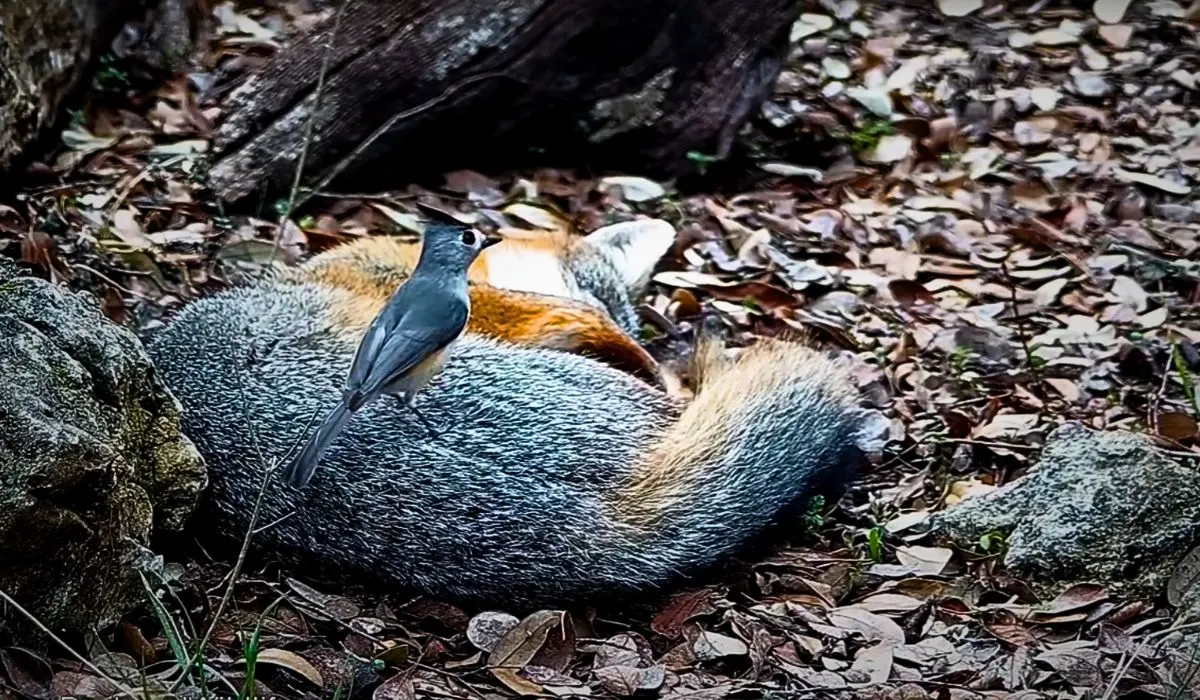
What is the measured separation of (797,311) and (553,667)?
2339 mm

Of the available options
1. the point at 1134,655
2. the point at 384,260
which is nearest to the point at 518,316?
the point at 384,260

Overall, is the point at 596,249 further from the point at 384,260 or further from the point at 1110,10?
the point at 1110,10

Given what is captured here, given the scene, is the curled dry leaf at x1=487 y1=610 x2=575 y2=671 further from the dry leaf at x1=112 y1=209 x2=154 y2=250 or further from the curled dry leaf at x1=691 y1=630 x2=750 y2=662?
the dry leaf at x1=112 y1=209 x2=154 y2=250

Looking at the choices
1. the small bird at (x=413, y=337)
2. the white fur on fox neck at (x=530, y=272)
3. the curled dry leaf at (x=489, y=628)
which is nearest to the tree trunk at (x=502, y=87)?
the white fur on fox neck at (x=530, y=272)

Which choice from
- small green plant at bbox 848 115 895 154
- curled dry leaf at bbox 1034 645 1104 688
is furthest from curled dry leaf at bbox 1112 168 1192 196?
curled dry leaf at bbox 1034 645 1104 688

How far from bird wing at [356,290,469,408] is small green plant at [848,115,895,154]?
3.38 metres

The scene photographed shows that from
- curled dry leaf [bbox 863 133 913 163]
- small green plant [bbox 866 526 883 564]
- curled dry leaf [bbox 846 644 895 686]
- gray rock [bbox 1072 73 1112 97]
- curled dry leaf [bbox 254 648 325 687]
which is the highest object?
curled dry leaf [bbox 254 648 325 687]

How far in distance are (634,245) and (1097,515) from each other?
215 cm

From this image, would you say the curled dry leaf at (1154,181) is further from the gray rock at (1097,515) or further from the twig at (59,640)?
the twig at (59,640)

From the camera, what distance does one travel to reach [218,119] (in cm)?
607

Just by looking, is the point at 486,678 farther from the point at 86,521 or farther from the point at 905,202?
the point at 905,202

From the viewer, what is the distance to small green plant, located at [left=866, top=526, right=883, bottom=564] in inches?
155

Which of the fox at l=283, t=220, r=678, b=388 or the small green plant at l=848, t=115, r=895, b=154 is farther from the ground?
the fox at l=283, t=220, r=678, b=388

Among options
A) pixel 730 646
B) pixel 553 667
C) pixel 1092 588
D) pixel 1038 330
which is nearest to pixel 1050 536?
pixel 1092 588
